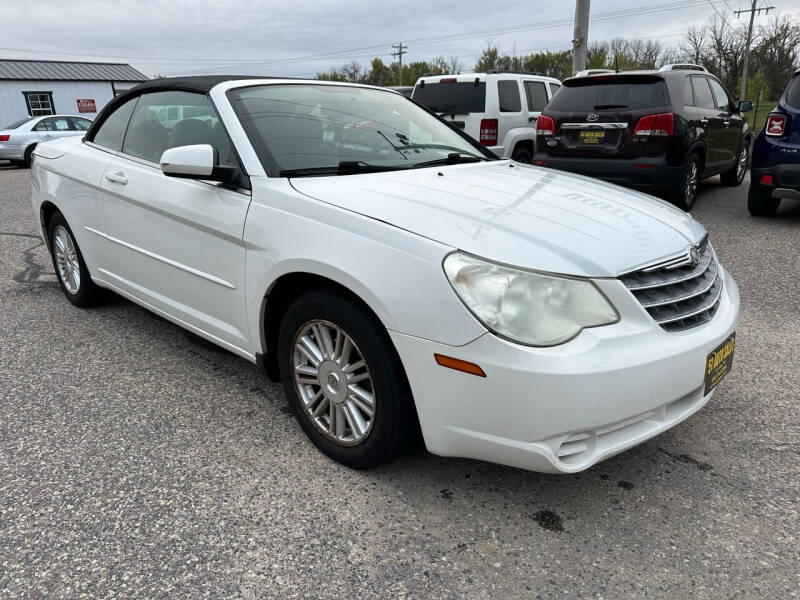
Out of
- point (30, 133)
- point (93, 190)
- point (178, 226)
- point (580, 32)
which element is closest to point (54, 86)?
point (30, 133)

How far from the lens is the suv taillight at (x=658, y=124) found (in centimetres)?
701

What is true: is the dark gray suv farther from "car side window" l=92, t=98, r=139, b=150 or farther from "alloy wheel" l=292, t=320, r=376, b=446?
"alloy wheel" l=292, t=320, r=376, b=446

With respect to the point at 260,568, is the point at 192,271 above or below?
above

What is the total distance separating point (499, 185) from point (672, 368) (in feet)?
3.75

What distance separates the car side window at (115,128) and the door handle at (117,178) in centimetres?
26

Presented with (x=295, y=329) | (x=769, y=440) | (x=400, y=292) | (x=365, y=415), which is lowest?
(x=769, y=440)

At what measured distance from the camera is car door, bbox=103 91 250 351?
291cm

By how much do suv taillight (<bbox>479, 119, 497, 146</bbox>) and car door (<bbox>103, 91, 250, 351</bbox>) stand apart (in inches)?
271

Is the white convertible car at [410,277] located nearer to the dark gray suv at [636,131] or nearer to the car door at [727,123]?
the dark gray suv at [636,131]

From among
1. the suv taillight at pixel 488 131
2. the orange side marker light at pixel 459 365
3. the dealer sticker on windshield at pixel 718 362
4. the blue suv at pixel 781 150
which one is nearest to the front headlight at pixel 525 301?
the orange side marker light at pixel 459 365

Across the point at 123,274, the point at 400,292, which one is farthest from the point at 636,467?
the point at 123,274

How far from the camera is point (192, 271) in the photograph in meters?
3.13

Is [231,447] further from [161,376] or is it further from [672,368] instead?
[672,368]

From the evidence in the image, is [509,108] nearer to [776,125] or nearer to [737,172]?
[737,172]
